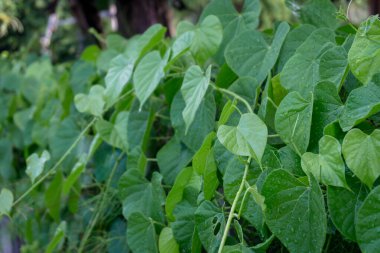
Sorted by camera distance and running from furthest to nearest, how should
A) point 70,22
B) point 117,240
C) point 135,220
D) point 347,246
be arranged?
point 70,22 < point 117,240 < point 135,220 < point 347,246

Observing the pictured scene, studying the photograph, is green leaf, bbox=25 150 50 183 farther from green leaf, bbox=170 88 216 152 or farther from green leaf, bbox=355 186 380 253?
green leaf, bbox=355 186 380 253

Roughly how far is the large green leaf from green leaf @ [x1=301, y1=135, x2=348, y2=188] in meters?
0.47

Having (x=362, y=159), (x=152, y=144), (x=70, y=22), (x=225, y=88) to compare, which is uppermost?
(x=362, y=159)

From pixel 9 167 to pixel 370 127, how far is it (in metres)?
1.21

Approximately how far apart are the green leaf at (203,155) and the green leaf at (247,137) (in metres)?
0.11

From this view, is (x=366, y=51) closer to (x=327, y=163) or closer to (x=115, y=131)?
(x=327, y=163)

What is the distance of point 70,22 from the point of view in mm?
6230

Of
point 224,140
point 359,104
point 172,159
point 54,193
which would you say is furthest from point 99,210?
point 359,104

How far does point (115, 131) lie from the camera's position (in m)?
1.13

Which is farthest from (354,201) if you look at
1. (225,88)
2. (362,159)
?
(225,88)

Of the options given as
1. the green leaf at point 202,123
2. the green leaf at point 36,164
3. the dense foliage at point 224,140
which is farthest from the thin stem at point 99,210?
the green leaf at point 202,123

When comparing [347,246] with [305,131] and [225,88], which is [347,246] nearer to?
[305,131]

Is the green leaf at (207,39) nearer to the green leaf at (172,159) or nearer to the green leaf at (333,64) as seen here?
the green leaf at (172,159)

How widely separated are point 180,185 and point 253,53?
25cm
